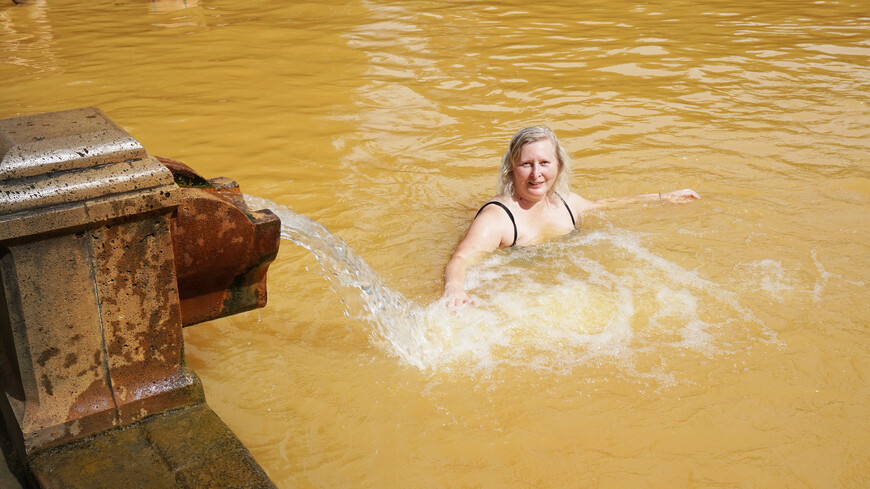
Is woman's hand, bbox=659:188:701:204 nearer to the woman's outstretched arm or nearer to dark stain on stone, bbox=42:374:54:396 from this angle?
the woman's outstretched arm

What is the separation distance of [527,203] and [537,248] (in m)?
0.31

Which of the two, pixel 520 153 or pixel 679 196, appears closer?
pixel 520 153

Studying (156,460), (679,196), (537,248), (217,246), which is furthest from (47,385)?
(679,196)

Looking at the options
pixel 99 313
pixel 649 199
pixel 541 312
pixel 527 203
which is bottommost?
pixel 541 312

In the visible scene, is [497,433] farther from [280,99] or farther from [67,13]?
[67,13]

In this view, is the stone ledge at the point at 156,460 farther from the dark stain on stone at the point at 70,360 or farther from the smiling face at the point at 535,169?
the smiling face at the point at 535,169

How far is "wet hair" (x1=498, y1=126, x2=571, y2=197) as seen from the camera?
16.1ft

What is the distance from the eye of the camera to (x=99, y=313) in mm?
2477

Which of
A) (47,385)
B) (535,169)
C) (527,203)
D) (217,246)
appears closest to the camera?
(47,385)

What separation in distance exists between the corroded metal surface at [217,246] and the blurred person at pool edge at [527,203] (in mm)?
1724

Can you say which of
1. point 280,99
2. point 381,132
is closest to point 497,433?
point 381,132

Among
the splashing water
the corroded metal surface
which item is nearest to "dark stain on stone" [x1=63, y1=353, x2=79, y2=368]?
the corroded metal surface

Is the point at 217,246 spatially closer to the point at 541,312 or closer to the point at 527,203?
the point at 541,312

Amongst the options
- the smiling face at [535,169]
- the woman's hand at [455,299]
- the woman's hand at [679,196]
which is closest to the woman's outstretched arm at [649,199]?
the woman's hand at [679,196]
